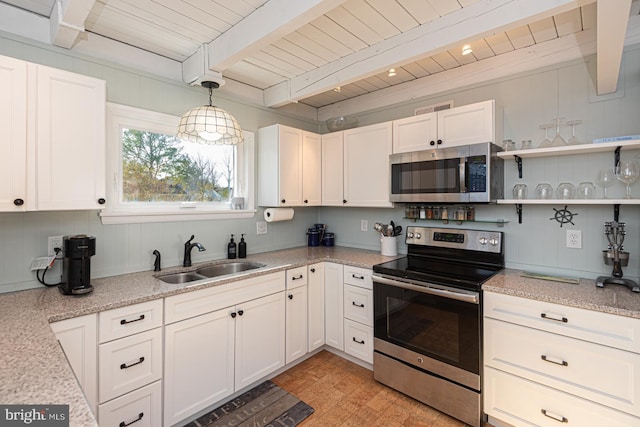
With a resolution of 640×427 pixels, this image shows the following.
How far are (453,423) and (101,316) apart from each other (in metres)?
2.16

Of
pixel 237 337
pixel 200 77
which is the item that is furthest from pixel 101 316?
pixel 200 77

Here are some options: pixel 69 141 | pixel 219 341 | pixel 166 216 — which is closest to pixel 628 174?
pixel 219 341

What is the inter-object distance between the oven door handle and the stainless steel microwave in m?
0.68

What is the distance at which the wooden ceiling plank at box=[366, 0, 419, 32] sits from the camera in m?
1.75

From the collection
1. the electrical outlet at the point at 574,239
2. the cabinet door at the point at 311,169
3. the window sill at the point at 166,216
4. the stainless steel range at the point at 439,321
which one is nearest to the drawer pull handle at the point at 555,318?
the stainless steel range at the point at 439,321

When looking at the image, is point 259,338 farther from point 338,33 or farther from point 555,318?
point 338,33

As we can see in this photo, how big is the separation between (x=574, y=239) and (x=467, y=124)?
1081 mm

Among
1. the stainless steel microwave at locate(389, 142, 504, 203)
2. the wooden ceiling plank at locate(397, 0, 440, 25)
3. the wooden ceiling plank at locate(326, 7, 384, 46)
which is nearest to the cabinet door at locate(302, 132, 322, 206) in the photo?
the stainless steel microwave at locate(389, 142, 504, 203)

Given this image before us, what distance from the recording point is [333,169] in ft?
A: 10.5

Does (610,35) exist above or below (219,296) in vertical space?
above

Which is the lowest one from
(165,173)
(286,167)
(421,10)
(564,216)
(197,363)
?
(197,363)

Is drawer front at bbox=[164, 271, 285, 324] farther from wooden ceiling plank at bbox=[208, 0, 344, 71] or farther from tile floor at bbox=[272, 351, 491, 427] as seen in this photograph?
wooden ceiling plank at bbox=[208, 0, 344, 71]

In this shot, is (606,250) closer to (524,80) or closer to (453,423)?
(524,80)

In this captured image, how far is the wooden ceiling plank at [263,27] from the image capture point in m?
1.53
